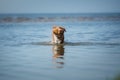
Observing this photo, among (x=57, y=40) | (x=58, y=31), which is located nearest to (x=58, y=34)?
(x=58, y=31)

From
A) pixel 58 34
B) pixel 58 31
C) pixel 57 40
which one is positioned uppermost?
pixel 58 31

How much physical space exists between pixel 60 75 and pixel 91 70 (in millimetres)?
1189

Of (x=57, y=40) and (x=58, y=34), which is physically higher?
(x=58, y=34)

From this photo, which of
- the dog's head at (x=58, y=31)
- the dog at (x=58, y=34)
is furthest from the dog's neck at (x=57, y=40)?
the dog's head at (x=58, y=31)

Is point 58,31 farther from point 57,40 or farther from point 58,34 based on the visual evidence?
point 57,40

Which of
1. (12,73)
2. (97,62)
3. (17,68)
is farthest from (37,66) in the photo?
(97,62)

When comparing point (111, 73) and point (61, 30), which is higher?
point (61, 30)

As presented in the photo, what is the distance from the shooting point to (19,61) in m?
12.9

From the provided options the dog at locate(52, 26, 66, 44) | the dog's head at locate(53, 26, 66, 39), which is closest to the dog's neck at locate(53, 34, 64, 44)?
the dog at locate(52, 26, 66, 44)

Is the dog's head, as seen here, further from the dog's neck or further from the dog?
the dog's neck

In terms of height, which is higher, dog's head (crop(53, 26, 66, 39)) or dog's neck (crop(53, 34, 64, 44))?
dog's head (crop(53, 26, 66, 39))

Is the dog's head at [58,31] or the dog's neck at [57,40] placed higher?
the dog's head at [58,31]

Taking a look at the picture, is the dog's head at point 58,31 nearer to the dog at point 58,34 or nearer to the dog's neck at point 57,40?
the dog at point 58,34

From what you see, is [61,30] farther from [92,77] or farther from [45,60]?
[92,77]
